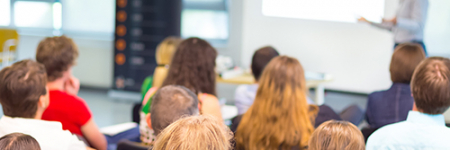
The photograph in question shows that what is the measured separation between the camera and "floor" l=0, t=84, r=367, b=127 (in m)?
4.82

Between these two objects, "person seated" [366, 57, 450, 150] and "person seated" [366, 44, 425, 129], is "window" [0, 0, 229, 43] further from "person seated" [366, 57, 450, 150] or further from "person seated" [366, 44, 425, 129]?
"person seated" [366, 57, 450, 150]

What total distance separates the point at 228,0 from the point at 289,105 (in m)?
3.56

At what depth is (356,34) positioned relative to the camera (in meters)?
4.58

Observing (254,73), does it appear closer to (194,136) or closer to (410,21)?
(410,21)

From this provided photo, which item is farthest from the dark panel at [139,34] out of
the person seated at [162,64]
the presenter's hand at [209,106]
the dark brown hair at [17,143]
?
the dark brown hair at [17,143]

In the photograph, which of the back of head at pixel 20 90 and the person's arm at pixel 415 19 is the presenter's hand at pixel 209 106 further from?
the person's arm at pixel 415 19

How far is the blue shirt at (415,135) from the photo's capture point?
1533 millimetres

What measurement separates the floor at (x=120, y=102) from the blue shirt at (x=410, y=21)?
1.19 m

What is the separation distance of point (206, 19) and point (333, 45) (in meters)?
1.60

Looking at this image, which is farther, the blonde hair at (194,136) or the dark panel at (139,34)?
the dark panel at (139,34)

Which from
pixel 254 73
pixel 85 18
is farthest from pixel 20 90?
pixel 85 18

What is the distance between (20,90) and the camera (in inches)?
68.0

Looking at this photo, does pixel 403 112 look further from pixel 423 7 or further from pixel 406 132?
pixel 423 7

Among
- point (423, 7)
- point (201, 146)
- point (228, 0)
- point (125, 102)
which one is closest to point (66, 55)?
point (201, 146)
